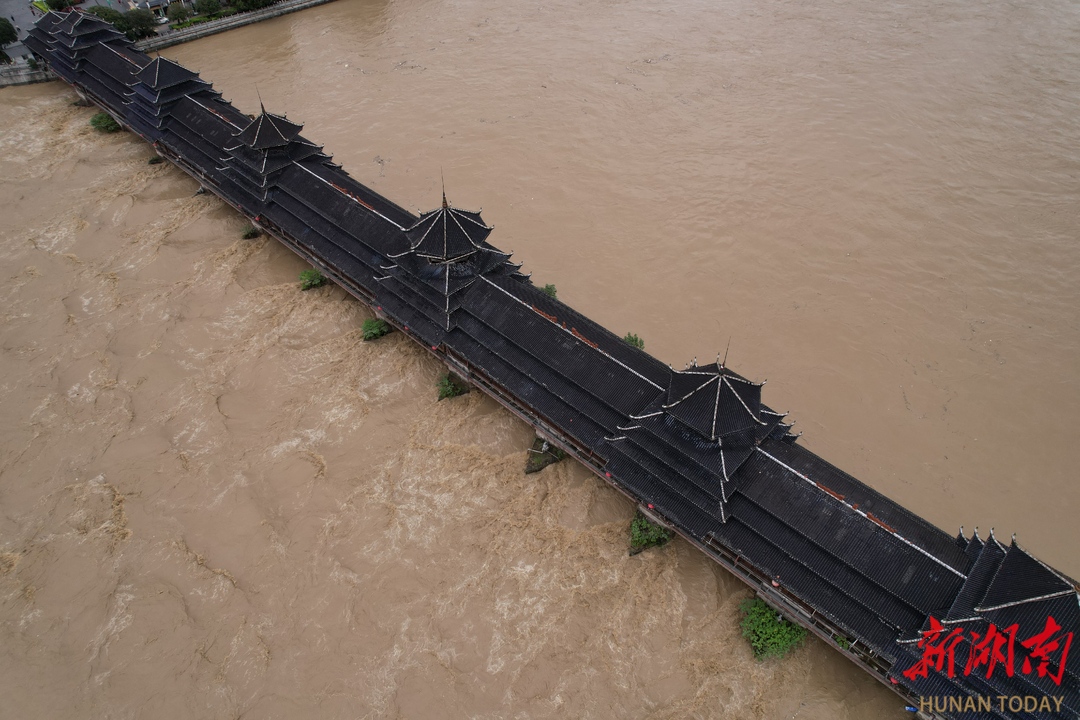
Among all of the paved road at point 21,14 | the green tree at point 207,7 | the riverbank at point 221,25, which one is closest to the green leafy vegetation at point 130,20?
the riverbank at point 221,25

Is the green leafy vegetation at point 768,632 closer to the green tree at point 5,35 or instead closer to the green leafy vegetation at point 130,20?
the green leafy vegetation at point 130,20

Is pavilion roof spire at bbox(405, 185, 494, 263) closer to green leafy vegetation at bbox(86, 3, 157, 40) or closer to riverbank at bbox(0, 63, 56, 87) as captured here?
green leafy vegetation at bbox(86, 3, 157, 40)

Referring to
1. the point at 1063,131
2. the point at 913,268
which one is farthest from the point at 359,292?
the point at 1063,131

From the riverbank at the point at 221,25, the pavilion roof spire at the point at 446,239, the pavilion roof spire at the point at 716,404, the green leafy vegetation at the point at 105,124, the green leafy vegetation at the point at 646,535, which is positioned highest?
the riverbank at the point at 221,25

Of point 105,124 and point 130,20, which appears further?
point 130,20

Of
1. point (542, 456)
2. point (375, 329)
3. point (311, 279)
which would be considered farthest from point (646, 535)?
point (311, 279)

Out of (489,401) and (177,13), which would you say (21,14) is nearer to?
(177,13)
